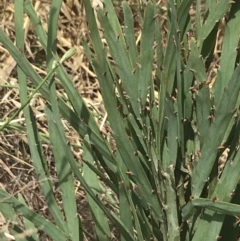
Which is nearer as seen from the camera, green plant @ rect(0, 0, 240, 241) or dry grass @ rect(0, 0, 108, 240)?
green plant @ rect(0, 0, 240, 241)

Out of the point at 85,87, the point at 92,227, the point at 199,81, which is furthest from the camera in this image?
the point at 85,87

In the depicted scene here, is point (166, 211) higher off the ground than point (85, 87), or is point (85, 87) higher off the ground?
point (85, 87)

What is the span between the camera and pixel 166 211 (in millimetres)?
818

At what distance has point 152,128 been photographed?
2.78ft

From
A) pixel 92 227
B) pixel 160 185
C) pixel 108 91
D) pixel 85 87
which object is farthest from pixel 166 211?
pixel 85 87

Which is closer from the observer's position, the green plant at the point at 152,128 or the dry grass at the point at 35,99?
the green plant at the point at 152,128

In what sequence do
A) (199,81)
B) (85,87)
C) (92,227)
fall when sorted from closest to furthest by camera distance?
(199,81)
(92,227)
(85,87)

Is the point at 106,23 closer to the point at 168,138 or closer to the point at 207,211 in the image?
A: the point at 168,138

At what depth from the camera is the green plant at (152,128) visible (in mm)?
765

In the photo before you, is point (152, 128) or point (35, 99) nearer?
point (152, 128)

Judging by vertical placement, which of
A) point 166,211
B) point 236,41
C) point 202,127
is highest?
point 236,41

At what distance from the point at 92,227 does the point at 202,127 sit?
659 mm

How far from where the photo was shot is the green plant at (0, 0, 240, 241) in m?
0.76

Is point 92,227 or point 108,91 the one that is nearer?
point 108,91
